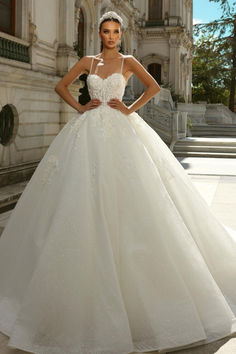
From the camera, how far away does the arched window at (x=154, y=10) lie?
103 feet

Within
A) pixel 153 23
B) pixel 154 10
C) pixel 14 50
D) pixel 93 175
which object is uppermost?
pixel 154 10

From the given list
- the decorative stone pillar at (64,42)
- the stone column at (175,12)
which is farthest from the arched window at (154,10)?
the decorative stone pillar at (64,42)

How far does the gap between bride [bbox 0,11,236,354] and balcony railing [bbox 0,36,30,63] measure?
577 cm

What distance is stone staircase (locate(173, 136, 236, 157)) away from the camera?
15602mm

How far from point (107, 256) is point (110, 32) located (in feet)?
5.75

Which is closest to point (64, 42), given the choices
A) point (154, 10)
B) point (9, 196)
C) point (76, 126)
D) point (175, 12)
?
point (9, 196)

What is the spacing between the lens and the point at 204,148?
16.2m

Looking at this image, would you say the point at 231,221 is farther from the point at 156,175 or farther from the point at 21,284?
the point at 21,284

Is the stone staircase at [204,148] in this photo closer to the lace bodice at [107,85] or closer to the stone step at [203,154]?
the stone step at [203,154]

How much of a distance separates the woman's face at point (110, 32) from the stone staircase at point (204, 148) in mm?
12447

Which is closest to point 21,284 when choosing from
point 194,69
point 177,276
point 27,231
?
point 27,231

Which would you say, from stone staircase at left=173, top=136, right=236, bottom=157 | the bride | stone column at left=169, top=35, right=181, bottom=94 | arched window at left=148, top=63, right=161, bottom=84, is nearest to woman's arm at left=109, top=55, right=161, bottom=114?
the bride

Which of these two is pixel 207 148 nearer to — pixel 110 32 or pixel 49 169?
pixel 110 32

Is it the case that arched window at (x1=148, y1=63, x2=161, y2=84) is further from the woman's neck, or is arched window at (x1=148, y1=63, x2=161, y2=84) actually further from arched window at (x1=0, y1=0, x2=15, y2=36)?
the woman's neck
